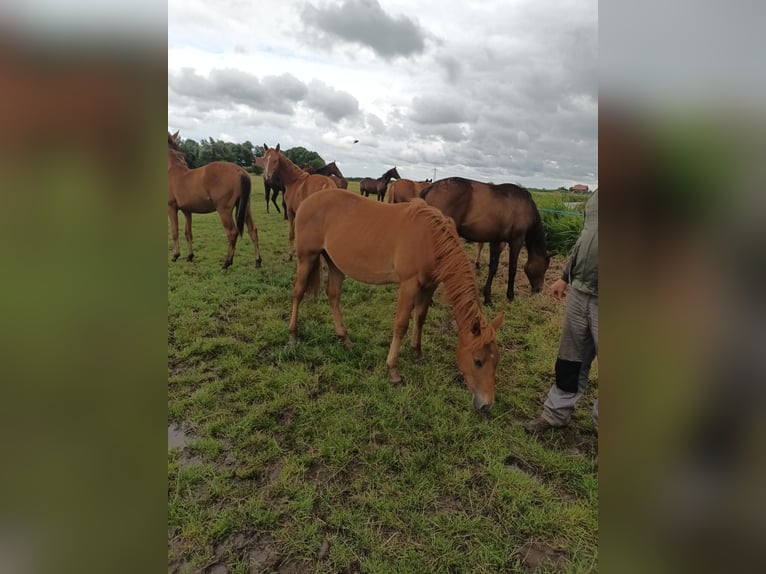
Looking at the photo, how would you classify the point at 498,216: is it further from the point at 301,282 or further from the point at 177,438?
the point at 177,438

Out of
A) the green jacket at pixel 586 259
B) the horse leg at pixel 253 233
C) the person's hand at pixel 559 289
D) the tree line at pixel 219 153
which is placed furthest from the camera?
the tree line at pixel 219 153

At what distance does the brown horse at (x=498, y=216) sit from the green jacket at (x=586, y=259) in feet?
12.0

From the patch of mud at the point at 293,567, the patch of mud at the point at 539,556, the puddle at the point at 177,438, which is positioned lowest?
the patch of mud at the point at 539,556

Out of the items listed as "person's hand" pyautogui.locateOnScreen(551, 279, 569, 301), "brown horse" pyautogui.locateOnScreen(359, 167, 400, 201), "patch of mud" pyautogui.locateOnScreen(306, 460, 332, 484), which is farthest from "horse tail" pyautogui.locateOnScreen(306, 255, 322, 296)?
"brown horse" pyautogui.locateOnScreen(359, 167, 400, 201)

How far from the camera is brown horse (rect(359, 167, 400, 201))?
18.6 meters

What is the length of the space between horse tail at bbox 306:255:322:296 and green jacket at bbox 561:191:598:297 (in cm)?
269

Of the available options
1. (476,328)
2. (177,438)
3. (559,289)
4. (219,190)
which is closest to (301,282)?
(177,438)

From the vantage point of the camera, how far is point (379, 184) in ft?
61.6

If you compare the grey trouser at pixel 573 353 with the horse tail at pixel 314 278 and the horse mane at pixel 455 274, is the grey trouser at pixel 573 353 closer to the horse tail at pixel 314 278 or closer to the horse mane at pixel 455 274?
the horse mane at pixel 455 274

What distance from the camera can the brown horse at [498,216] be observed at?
632 centimetres

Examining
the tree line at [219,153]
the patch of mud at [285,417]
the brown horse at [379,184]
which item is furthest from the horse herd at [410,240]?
the brown horse at [379,184]

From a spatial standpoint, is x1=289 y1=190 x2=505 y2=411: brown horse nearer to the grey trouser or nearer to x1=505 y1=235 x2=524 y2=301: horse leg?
the grey trouser

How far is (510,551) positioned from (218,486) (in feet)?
5.81
